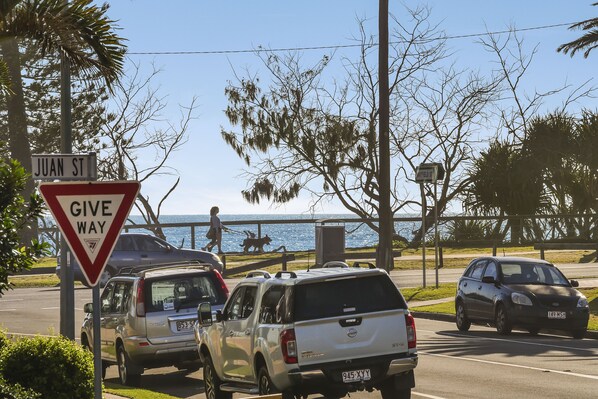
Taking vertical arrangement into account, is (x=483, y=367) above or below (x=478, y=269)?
below

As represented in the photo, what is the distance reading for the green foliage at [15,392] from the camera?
39.3ft

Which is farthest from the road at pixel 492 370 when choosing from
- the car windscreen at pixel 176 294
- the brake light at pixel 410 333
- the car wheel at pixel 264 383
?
the car wheel at pixel 264 383

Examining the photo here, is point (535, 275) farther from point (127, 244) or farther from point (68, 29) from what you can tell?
point (127, 244)

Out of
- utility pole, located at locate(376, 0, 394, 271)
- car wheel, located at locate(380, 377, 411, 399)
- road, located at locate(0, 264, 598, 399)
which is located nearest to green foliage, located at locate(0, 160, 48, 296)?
road, located at locate(0, 264, 598, 399)

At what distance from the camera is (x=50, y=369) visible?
12.8m

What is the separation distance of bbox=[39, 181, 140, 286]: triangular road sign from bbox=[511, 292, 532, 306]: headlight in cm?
1618

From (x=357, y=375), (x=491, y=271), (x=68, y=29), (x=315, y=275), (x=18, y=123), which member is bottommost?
(x=357, y=375)

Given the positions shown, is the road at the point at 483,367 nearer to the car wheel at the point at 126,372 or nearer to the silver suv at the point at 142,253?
the car wheel at the point at 126,372

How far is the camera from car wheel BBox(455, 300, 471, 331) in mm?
26125

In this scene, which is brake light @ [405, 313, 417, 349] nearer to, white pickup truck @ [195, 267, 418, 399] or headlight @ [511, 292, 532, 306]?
white pickup truck @ [195, 267, 418, 399]

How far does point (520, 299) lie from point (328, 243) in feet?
37.0

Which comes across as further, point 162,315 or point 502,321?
point 502,321

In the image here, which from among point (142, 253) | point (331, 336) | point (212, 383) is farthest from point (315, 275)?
point (142, 253)

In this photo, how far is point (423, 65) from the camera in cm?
4953
